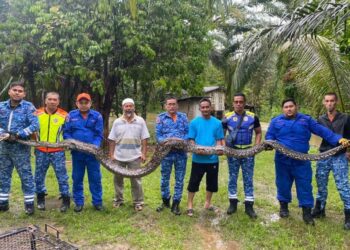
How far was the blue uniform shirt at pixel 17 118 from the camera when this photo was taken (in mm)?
5348

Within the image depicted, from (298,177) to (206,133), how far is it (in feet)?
4.91

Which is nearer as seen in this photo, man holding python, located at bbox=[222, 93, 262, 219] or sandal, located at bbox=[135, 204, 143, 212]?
man holding python, located at bbox=[222, 93, 262, 219]

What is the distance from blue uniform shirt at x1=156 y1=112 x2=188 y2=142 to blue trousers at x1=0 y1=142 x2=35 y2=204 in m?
2.11

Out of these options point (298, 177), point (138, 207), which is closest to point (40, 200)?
point (138, 207)

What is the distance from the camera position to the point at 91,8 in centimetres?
1089

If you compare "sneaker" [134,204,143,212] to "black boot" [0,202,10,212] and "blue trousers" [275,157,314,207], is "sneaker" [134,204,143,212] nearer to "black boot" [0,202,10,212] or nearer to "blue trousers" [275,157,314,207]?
"black boot" [0,202,10,212]

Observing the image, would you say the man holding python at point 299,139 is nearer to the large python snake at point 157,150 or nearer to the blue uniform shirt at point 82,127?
the large python snake at point 157,150

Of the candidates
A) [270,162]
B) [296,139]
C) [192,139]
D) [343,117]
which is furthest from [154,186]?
[270,162]

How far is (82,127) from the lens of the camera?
5539 millimetres

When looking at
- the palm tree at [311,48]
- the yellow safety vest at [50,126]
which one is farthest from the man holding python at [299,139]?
the yellow safety vest at [50,126]

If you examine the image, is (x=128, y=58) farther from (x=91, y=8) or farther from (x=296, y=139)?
(x=296, y=139)

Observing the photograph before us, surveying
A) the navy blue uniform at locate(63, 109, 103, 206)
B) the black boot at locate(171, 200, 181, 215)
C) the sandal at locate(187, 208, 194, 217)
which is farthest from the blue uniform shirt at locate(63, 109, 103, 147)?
the sandal at locate(187, 208, 194, 217)

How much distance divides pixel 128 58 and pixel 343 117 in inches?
335

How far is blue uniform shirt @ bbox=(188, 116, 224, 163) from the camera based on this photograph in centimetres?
538
